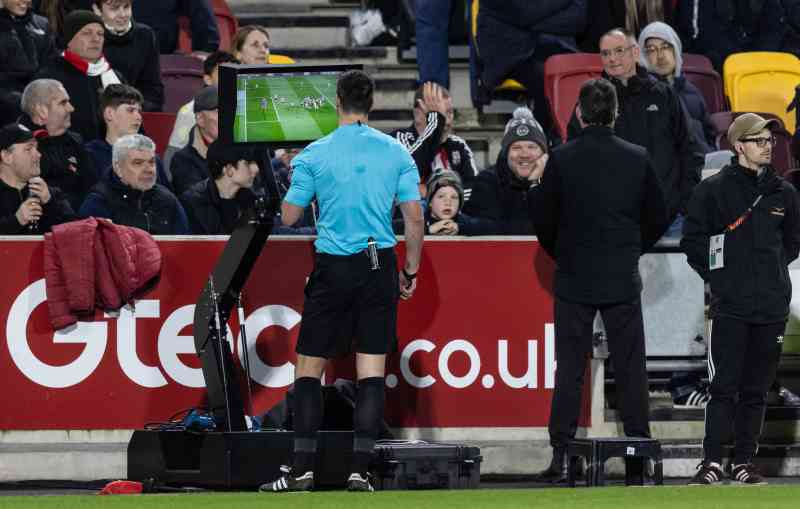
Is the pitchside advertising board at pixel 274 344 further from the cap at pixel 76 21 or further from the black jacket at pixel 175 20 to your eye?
the black jacket at pixel 175 20

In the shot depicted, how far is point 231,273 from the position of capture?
9.77 meters

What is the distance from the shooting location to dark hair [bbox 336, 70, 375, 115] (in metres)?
9.31

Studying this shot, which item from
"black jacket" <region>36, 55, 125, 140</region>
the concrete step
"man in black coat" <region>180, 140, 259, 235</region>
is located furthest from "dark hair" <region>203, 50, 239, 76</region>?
the concrete step

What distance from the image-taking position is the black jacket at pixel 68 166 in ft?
37.7

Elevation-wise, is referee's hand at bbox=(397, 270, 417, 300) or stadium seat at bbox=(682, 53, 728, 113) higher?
stadium seat at bbox=(682, 53, 728, 113)

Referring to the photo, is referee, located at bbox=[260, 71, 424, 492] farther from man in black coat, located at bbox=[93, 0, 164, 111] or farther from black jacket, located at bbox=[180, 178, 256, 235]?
man in black coat, located at bbox=[93, 0, 164, 111]

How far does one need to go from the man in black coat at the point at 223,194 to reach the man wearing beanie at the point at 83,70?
1628 millimetres

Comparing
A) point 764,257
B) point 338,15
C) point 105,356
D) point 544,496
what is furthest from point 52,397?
point 338,15

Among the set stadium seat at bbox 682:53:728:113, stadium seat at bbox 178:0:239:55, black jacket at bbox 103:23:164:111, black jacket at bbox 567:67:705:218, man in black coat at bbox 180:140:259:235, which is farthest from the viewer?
stadium seat at bbox 178:0:239:55

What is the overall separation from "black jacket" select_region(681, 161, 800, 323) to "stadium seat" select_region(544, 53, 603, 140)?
3.30m

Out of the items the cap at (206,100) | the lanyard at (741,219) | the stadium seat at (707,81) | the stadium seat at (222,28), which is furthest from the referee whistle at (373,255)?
the stadium seat at (222,28)

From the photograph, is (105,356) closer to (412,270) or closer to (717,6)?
(412,270)

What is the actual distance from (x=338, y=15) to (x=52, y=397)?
21.1 ft

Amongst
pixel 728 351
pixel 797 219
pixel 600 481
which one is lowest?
pixel 600 481
